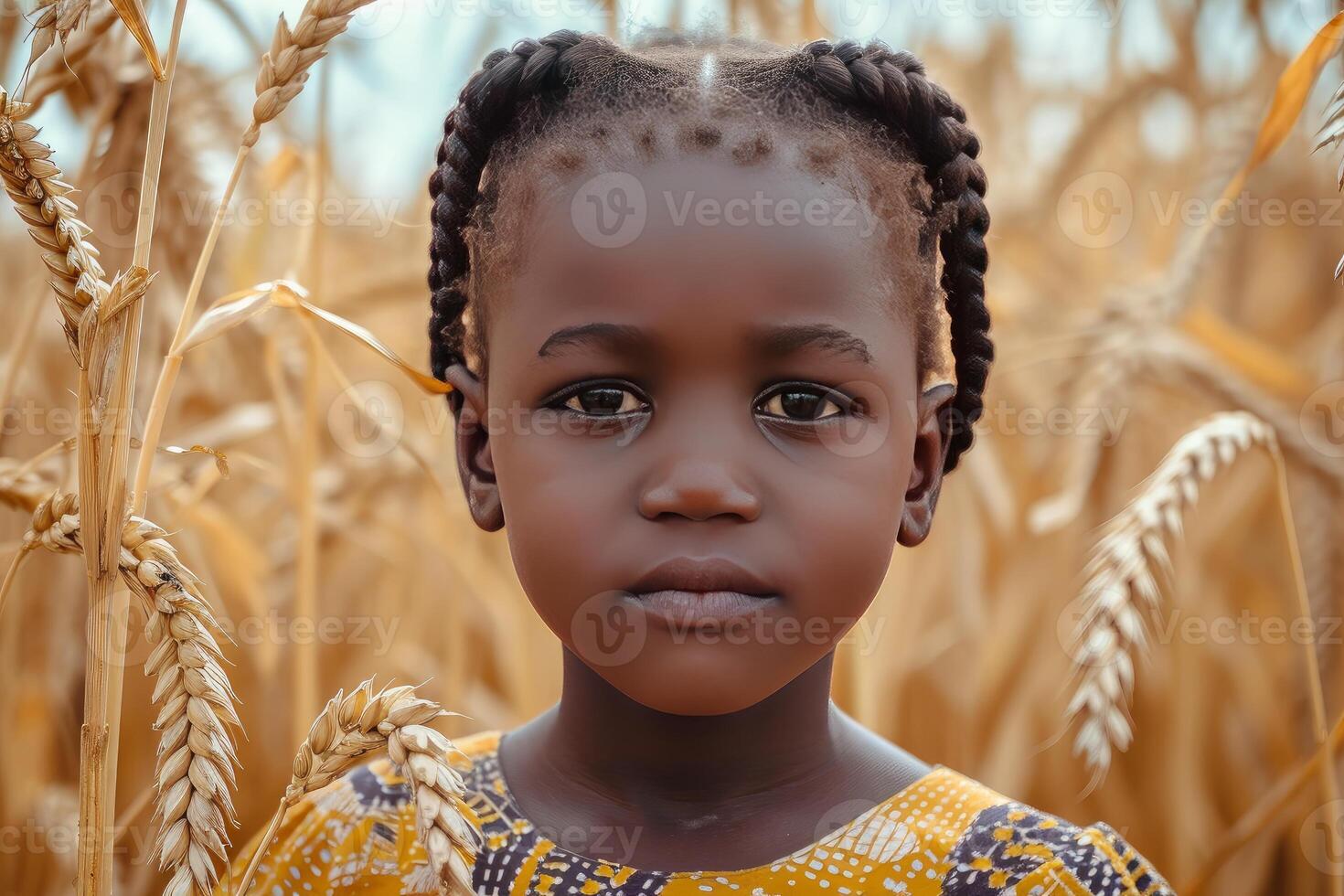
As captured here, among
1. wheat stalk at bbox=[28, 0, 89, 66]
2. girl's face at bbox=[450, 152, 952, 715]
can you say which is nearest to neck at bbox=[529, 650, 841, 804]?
girl's face at bbox=[450, 152, 952, 715]

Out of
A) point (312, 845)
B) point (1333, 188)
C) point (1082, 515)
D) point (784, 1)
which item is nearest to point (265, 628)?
point (312, 845)

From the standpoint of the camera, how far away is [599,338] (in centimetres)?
111

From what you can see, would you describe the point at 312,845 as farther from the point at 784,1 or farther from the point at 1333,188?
the point at 1333,188

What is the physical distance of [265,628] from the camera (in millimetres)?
1887

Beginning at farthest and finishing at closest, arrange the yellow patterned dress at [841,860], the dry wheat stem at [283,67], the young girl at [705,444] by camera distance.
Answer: the yellow patterned dress at [841,860]
the young girl at [705,444]
the dry wheat stem at [283,67]

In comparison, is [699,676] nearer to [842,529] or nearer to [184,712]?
[842,529]

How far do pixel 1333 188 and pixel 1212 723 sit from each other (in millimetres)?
1176

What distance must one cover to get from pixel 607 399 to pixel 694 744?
348 mm

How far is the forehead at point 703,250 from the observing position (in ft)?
3.58

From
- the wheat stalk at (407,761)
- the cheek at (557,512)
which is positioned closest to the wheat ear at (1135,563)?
the cheek at (557,512)

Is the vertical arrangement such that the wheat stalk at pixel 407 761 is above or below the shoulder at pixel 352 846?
above

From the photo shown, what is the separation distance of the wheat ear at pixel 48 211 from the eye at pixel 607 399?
1.31 feet

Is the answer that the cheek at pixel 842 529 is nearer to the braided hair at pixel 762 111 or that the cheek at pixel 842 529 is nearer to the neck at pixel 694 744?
the neck at pixel 694 744

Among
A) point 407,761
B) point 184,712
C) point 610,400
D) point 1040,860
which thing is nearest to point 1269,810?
point 1040,860
